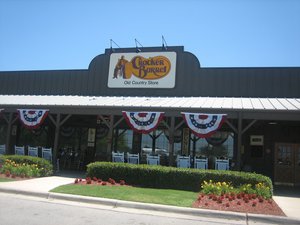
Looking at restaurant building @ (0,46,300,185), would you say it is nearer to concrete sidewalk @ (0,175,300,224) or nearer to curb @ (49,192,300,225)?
concrete sidewalk @ (0,175,300,224)

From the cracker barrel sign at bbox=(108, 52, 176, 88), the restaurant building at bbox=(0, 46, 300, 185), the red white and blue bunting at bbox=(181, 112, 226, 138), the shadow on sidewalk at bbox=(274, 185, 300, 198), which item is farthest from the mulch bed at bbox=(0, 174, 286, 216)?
the cracker barrel sign at bbox=(108, 52, 176, 88)

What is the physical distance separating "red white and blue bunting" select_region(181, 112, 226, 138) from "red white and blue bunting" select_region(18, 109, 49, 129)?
22.8 ft

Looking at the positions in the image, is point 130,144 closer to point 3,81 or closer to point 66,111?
point 66,111

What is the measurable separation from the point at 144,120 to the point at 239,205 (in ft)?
24.4

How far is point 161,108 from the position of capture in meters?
16.5

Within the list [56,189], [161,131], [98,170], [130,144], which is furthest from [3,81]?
[56,189]

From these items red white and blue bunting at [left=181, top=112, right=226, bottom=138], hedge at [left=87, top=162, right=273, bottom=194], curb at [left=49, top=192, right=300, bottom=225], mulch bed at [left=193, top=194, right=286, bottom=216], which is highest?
red white and blue bunting at [left=181, top=112, right=226, bottom=138]

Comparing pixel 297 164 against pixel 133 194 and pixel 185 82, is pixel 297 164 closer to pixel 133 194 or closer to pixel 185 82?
pixel 185 82

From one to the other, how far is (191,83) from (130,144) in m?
4.79

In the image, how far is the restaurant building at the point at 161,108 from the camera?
16.8 metres

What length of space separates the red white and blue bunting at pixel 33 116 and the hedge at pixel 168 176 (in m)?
4.98

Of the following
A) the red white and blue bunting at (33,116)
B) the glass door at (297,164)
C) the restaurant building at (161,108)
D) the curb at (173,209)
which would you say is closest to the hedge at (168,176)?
the restaurant building at (161,108)

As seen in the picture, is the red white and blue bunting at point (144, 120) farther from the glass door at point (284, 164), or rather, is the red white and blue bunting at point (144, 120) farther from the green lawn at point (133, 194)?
the glass door at point (284, 164)

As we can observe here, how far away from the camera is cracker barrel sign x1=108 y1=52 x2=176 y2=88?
21109 mm
